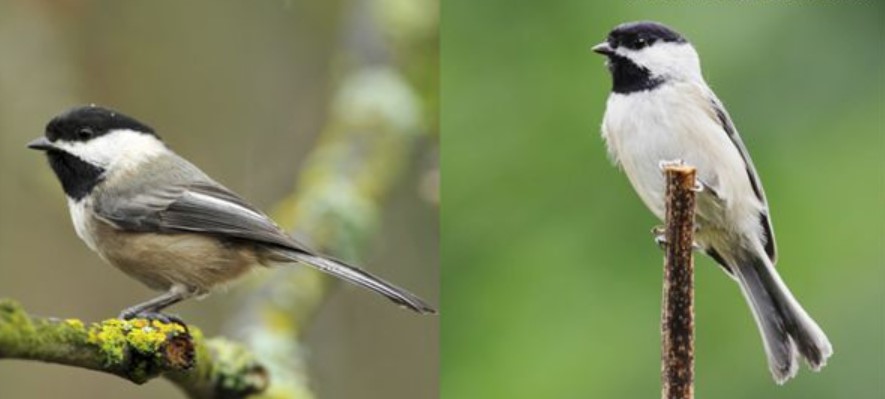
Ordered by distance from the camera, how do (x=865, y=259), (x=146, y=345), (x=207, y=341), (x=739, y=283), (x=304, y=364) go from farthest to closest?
(x=865, y=259) < (x=739, y=283) < (x=304, y=364) < (x=207, y=341) < (x=146, y=345)

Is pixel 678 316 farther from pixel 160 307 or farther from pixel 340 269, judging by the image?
pixel 160 307

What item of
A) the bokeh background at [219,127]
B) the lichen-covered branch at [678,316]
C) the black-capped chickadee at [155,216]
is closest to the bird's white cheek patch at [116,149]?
the black-capped chickadee at [155,216]

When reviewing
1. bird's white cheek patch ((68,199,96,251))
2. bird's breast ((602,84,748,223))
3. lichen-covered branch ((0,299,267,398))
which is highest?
bird's breast ((602,84,748,223))

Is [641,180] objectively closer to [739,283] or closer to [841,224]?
[739,283]

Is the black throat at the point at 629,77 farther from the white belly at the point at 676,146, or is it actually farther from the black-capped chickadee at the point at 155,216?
the black-capped chickadee at the point at 155,216

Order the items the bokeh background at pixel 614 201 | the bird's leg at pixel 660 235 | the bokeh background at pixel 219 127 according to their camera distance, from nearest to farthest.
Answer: the bokeh background at pixel 219 127 < the bird's leg at pixel 660 235 < the bokeh background at pixel 614 201

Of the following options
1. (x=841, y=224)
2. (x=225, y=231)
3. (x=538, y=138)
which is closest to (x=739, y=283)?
(x=841, y=224)

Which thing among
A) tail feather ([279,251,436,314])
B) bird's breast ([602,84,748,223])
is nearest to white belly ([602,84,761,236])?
bird's breast ([602,84,748,223])

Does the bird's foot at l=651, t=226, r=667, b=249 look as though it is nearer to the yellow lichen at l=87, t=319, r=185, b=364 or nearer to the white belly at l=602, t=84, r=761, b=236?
the white belly at l=602, t=84, r=761, b=236
